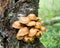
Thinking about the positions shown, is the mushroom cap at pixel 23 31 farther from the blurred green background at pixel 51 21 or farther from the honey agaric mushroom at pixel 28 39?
the blurred green background at pixel 51 21

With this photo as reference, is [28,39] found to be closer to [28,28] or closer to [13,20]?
[28,28]

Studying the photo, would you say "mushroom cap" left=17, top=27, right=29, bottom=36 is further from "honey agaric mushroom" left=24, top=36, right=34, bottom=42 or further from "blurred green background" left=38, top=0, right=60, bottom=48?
"blurred green background" left=38, top=0, right=60, bottom=48

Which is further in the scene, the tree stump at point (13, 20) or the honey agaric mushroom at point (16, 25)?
the tree stump at point (13, 20)

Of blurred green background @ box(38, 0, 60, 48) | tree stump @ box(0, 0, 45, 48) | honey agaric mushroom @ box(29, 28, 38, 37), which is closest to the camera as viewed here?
honey agaric mushroom @ box(29, 28, 38, 37)

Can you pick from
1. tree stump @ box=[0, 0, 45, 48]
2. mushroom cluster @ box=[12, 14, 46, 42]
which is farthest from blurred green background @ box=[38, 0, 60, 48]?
mushroom cluster @ box=[12, 14, 46, 42]

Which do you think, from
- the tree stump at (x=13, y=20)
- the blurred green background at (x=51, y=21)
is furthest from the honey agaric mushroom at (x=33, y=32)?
the blurred green background at (x=51, y=21)

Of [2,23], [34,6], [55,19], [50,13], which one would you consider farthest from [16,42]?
[50,13]
